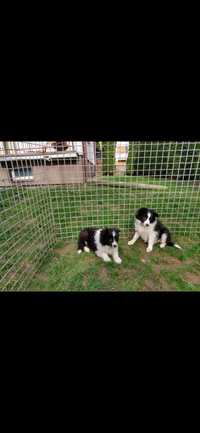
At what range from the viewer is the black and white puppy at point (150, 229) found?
214 cm

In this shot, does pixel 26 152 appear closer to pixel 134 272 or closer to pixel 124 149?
pixel 124 149

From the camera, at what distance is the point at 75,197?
9.57 feet

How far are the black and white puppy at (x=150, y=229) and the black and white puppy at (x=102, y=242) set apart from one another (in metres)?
0.41

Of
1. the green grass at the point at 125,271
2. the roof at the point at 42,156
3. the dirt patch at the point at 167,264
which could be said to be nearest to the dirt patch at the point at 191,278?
the green grass at the point at 125,271

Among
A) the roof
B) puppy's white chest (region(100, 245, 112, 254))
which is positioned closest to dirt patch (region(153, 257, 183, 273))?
puppy's white chest (region(100, 245, 112, 254))

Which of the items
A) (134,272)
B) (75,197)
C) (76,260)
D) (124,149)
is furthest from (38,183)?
(134,272)

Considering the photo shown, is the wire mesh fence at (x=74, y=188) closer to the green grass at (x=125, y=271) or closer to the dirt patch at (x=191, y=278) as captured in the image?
the green grass at (x=125, y=271)

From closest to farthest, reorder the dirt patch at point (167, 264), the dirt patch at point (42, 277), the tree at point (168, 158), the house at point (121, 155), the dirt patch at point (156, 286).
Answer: the dirt patch at point (156, 286) < the dirt patch at point (42, 277) < the dirt patch at point (167, 264) < the tree at point (168, 158) < the house at point (121, 155)

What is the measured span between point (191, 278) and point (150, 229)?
0.68 meters

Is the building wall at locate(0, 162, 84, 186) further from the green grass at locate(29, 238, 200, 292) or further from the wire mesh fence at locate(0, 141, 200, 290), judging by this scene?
the green grass at locate(29, 238, 200, 292)

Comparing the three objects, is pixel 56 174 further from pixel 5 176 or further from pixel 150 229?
pixel 150 229

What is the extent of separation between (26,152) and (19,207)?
0.56 m

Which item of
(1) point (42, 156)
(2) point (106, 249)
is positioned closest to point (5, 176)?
(1) point (42, 156)

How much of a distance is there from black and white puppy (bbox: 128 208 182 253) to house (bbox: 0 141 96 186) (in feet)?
3.39
